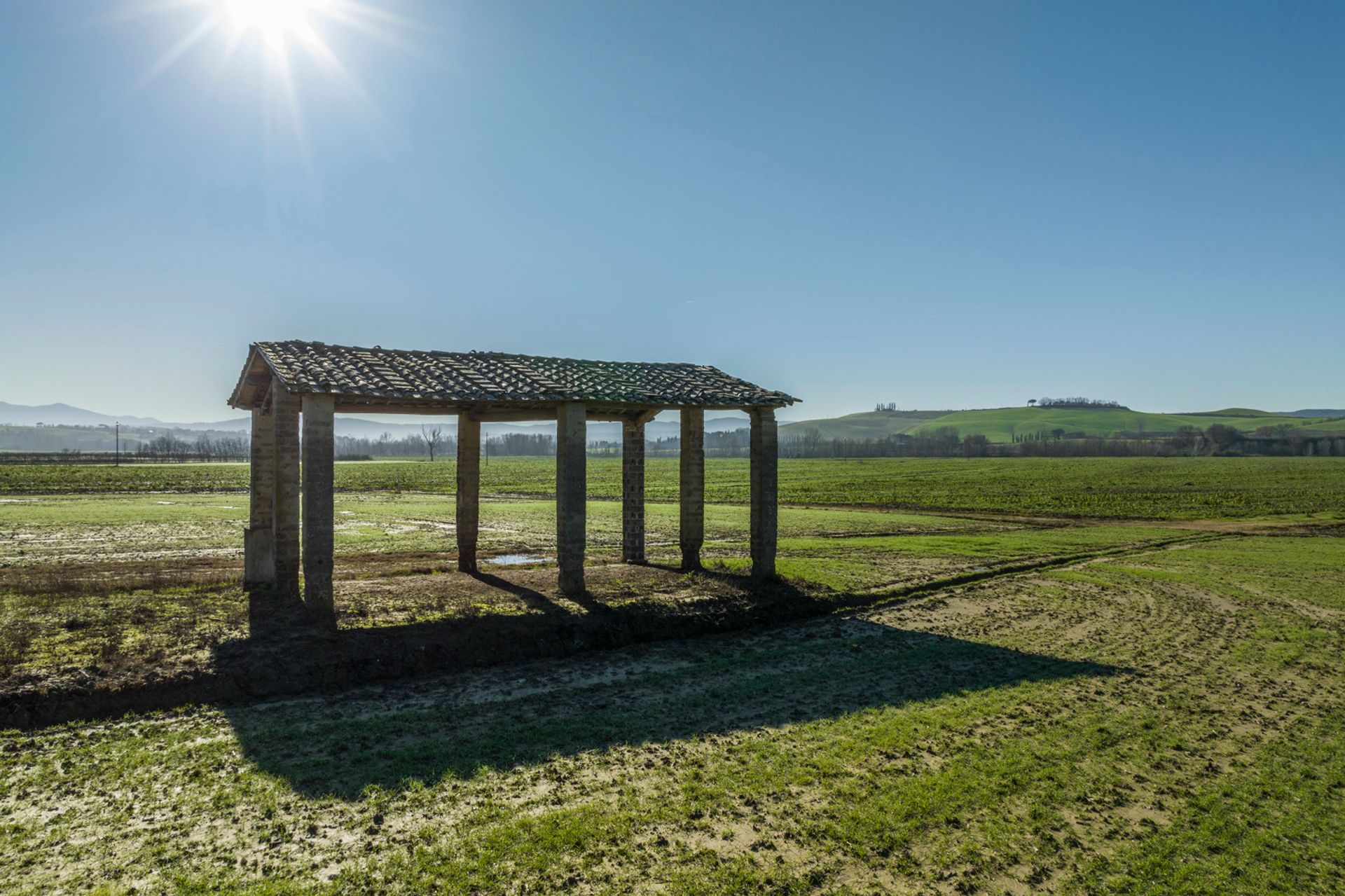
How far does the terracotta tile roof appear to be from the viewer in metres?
12.6

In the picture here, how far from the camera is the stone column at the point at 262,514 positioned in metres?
14.5

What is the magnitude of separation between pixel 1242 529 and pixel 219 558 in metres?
35.4

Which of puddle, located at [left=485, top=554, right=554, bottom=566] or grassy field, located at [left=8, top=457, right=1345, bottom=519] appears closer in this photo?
puddle, located at [left=485, top=554, right=554, bottom=566]

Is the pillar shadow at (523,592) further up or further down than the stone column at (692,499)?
→ further down

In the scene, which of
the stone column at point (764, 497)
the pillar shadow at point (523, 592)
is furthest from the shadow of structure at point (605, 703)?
the stone column at point (764, 497)

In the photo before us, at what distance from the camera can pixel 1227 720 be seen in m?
8.23

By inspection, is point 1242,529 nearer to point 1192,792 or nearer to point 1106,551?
point 1106,551

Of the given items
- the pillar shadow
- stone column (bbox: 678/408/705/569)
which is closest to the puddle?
the pillar shadow

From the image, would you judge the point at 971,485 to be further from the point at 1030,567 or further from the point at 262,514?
the point at 262,514

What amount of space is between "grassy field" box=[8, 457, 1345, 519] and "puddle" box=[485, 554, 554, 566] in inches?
983

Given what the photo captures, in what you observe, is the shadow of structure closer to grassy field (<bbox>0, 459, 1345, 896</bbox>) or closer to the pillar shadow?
grassy field (<bbox>0, 459, 1345, 896</bbox>)

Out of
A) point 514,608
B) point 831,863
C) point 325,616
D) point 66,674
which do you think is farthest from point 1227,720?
point 66,674

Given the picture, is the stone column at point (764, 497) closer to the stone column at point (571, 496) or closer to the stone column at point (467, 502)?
→ the stone column at point (571, 496)

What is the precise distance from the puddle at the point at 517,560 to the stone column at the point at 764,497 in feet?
18.7
